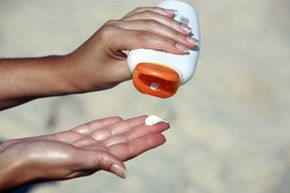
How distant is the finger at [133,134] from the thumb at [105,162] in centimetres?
15

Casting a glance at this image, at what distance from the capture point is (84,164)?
1.55 metres

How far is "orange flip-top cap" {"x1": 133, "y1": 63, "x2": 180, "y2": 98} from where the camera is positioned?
59.6 inches

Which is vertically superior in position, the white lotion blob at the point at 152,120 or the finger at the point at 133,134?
the white lotion blob at the point at 152,120

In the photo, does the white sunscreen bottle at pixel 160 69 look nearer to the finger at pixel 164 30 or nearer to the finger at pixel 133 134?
the finger at pixel 164 30

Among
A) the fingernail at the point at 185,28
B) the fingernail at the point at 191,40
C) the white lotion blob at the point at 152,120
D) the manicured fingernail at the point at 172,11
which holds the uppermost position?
the manicured fingernail at the point at 172,11

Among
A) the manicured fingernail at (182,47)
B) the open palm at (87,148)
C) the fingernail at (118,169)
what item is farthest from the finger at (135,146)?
the manicured fingernail at (182,47)

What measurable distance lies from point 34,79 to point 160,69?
503 mm

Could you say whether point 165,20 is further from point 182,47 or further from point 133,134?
point 133,134

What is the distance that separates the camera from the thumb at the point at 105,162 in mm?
1517

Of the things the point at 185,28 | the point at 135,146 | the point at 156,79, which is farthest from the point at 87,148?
the point at 185,28

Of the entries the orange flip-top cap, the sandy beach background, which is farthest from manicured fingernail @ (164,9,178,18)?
the sandy beach background

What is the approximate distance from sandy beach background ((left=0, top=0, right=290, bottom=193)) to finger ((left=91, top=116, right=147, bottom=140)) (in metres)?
0.67

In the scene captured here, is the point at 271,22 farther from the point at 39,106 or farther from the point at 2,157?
the point at 2,157

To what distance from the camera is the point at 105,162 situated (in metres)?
1.53
